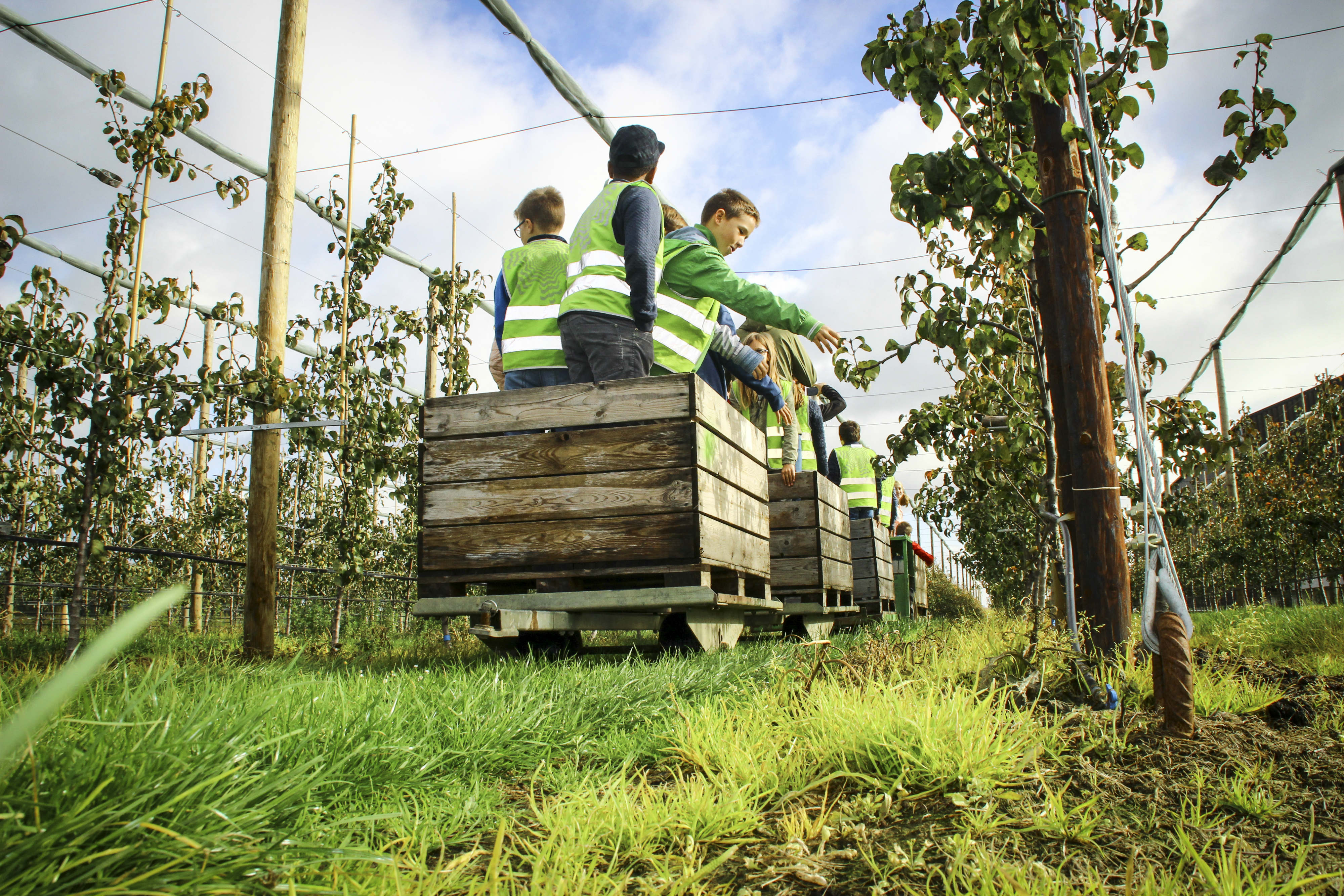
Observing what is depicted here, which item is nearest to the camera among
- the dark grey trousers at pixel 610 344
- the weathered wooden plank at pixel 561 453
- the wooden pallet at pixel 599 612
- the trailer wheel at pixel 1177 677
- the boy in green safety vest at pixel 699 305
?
the trailer wheel at pixel 1177 677

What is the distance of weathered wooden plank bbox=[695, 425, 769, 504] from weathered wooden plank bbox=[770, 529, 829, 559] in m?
1.00

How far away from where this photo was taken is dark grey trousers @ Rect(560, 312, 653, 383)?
416cm

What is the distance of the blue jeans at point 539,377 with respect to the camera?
4.64m

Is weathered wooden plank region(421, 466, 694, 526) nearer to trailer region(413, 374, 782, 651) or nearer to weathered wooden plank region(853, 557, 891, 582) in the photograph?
trailer region(413, 374, 782, 651)

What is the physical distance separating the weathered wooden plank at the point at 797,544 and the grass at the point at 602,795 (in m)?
3.33

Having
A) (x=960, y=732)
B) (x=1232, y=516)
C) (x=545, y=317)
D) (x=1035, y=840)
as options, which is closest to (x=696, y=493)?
(x=545, y=317)

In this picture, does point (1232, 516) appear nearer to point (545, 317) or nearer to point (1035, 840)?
point (545, 317)

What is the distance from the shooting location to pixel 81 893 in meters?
1.08

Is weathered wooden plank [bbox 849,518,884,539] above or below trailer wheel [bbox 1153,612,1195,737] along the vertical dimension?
above

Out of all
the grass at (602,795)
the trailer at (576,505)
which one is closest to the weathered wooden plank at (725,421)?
the trailer at (576,505)

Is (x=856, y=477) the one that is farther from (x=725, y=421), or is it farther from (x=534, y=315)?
(x=534, y=315)

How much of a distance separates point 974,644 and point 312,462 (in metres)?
9.92

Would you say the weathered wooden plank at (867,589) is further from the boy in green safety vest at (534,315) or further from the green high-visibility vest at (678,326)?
the boy in green safety vest at (534,315)

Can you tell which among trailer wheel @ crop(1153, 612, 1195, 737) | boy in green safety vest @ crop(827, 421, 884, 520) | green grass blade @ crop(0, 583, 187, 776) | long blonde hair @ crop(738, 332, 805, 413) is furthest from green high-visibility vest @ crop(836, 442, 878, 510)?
green grass blade @ crop(0, 583, 187, 776)
